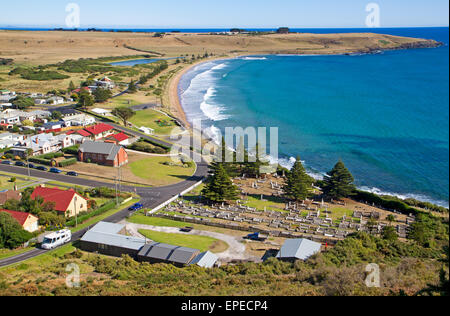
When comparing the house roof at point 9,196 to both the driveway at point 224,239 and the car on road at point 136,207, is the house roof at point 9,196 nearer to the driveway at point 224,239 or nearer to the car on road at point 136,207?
the car on road at point 136,207

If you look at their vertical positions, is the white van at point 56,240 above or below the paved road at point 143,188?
below

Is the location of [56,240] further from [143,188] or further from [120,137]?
[120,137]

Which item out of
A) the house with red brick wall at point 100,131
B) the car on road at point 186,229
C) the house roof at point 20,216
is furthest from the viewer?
the house with red brick wall at point 100,131

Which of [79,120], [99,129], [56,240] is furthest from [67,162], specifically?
[56,240]

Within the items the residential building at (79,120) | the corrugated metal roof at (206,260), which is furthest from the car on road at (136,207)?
the residential building at (79,120)

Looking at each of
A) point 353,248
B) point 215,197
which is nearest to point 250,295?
point 353,248

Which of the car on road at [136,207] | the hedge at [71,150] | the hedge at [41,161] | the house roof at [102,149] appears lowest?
the car on road at [136,207]

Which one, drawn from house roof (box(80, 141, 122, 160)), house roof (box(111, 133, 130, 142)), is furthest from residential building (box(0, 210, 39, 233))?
house roof (box(111, 133, 130, 142))

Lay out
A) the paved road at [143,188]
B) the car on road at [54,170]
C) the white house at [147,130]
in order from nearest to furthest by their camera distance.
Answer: the paved road at [143,188] → the car on road at [54,170] → the white house at [147,130]
